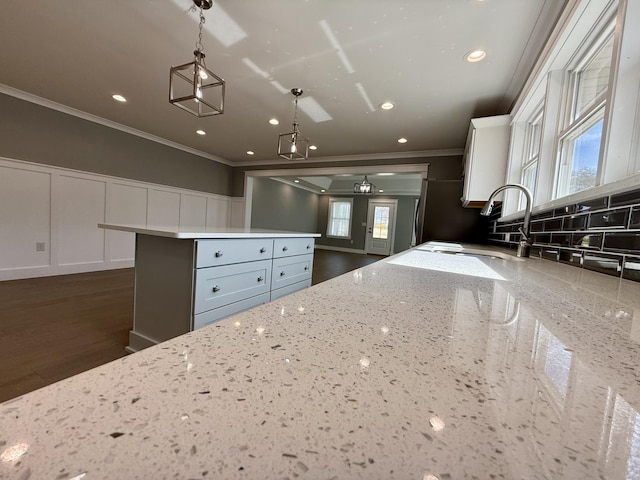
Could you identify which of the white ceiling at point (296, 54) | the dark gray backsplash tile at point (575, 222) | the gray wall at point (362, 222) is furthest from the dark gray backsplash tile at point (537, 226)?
the gray wall at point (362, 222)

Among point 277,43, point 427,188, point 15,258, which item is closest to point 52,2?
point 277,43

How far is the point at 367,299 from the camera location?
0.52 m

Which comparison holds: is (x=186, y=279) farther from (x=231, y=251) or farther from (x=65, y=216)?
(x=65, y=216)

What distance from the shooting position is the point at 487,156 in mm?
2688

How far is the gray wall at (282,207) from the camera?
677cm

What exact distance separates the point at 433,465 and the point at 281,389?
12 centimetres

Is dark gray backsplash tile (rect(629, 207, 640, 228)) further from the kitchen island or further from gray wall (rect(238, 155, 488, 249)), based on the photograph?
gray wall (rect(238, 155, 488, 249))

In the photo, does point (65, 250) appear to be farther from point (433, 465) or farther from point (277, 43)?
point (433, 465)

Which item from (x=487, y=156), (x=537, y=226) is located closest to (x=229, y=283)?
(x=537, y=226)

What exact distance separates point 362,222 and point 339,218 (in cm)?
88

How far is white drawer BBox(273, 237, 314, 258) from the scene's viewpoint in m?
2.40

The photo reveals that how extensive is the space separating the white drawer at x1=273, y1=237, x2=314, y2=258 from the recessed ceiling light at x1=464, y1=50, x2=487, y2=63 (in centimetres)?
210

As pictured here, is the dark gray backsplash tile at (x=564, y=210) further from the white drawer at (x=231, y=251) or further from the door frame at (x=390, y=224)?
the door frame at (x=390, y=224)

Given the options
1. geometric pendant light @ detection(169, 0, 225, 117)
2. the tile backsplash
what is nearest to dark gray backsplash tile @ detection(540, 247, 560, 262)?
the tile backsplash
